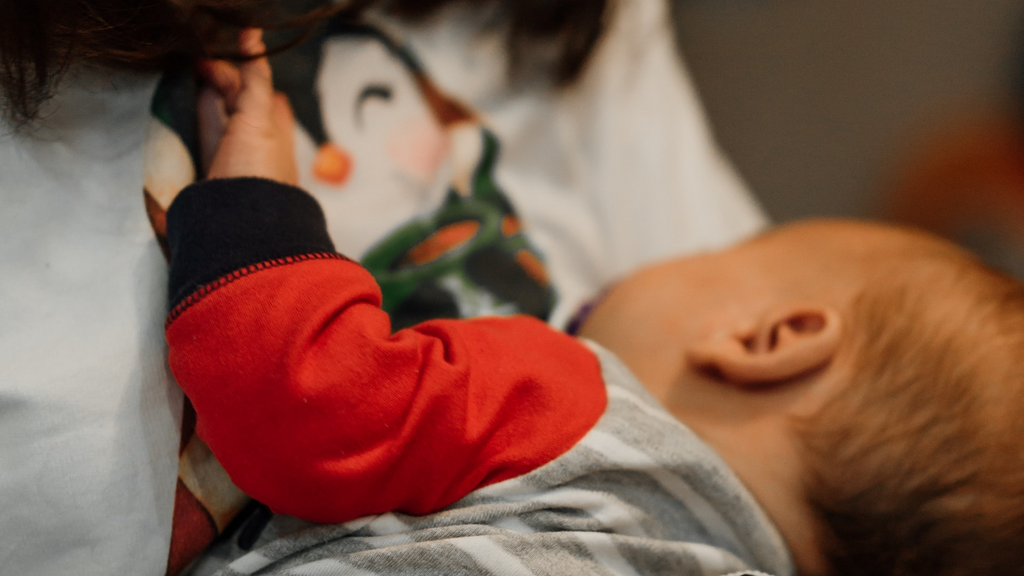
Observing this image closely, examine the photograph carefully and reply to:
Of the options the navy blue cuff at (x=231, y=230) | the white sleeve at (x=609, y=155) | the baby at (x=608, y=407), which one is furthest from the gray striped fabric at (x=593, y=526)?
the white sleeve at (x=609, y=155)

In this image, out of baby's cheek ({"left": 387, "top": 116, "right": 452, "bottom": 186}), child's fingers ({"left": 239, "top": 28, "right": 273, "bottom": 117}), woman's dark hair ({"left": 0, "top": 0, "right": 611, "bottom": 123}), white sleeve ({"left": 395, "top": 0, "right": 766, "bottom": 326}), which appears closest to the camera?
woman's dark hair ({"left": 0, "top": 0, "right": 611, "bottom": 123})

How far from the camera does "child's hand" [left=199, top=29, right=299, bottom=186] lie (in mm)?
435

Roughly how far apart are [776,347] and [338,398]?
0.36m

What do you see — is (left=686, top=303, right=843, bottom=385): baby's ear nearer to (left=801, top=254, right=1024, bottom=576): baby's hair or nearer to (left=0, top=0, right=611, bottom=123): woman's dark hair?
(left=801, top=254, right=1024, bottom=576): baby's hair

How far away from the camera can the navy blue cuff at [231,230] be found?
0.37 metres

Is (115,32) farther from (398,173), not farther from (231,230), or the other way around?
(398,173)

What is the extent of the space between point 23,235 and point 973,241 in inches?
59.0

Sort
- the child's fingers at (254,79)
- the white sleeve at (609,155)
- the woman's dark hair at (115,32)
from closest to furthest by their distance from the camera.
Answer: the woman's dark hair at (115,32), the child's fingers at (254,79), the white sleeve at (609,155)

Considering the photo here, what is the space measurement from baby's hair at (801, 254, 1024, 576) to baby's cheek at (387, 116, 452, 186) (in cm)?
39

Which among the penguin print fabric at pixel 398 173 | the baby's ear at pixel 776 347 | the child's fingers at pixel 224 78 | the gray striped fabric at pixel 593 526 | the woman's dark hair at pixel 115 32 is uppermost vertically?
the woman's dark hair at pixel 115 32

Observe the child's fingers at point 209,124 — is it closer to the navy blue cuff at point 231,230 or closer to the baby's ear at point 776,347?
the navy blue cuff at point 231,230

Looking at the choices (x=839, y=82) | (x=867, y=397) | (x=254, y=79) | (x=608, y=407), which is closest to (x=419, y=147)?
(x=254, y=79)

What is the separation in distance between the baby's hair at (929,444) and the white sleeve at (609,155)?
0.30 metres

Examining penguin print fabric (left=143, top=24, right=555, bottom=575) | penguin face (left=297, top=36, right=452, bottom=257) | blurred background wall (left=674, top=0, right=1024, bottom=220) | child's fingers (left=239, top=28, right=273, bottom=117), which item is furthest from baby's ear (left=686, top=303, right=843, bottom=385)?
blurred background wall (left=674, top=0, right=1024, bottom=220)
